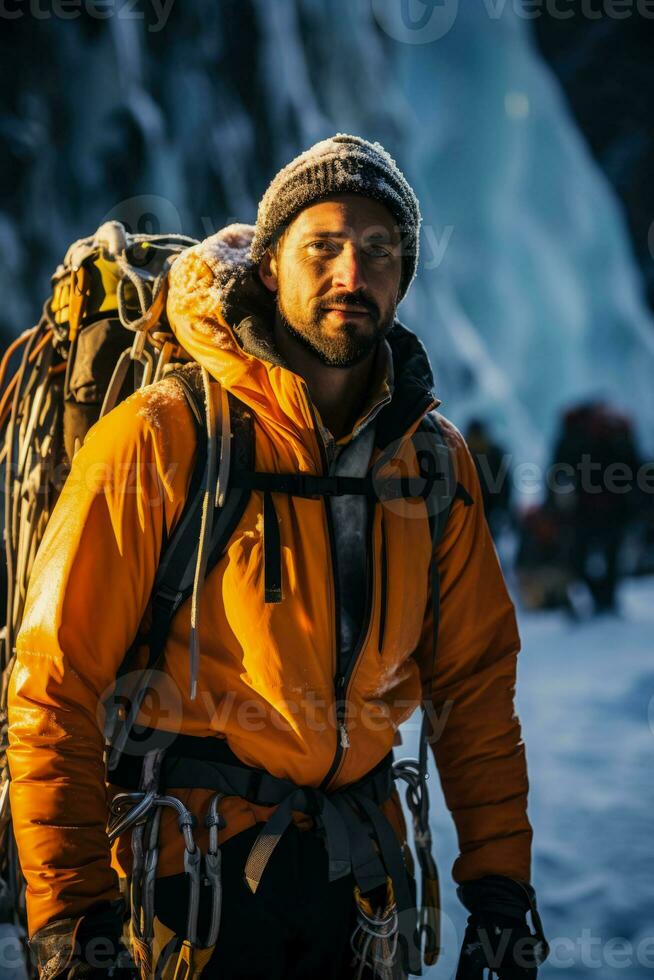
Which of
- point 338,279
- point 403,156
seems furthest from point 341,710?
point 403,156

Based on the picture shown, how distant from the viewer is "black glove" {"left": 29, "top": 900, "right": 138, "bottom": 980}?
1.18 metres

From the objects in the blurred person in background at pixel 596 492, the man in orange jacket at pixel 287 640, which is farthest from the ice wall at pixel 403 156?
the man in orange jacket at pixel 287 640

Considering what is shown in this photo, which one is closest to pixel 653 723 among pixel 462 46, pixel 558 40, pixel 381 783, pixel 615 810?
pixel 615 810

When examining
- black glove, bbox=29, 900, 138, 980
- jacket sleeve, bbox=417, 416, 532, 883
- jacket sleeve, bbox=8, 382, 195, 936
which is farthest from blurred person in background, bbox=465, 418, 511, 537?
black glove, bbox=29, 900, 138, 980

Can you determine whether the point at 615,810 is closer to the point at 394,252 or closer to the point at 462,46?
the point at 394,252

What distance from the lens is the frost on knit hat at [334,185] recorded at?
1573mm

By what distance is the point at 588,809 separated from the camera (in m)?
4.20

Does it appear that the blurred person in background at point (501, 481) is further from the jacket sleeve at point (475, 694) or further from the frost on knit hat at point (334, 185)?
the frost on knit hat at point (334, 185)

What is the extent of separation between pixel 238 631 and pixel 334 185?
2.68 ft

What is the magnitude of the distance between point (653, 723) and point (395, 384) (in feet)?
14.4

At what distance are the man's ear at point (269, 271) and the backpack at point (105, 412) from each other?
0.65 ft

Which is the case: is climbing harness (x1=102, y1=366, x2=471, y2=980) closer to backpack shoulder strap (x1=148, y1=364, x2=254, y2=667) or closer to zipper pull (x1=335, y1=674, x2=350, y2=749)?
backpack shoulder strap (x1=148, y1=364, x2=254, y2=667)

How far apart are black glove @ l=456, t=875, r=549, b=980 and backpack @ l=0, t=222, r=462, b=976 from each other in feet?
0.56

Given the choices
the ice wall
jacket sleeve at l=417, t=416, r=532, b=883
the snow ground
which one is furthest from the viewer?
the ice wall
